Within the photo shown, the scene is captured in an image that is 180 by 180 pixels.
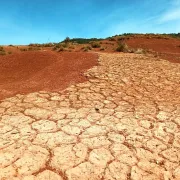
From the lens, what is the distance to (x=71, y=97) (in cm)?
488

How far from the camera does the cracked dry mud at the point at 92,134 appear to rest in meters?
2.71

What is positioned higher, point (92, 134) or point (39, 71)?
point (39, 71)

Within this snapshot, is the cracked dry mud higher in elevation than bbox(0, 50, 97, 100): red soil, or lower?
lower

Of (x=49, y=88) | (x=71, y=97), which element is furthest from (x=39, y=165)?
(x=49, y=88)

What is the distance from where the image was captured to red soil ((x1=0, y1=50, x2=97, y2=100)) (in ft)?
17.8

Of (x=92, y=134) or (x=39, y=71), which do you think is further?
(x=39, y=71)

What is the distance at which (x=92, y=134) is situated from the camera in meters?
3.44

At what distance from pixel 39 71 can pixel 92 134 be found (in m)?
3.88

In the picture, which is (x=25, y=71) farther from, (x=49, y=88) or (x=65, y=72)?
(x=49, y=88)

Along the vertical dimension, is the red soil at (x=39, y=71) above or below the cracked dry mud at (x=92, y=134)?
above

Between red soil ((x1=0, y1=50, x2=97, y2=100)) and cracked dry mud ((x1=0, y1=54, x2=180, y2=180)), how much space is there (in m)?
0.46

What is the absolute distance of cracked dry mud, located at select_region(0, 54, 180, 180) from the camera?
8.89ft

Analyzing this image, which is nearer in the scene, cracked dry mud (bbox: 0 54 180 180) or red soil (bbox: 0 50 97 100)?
cracked dry mud (bbox: 0 54 180 180)

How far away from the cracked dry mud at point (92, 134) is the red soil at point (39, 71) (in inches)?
18.1
